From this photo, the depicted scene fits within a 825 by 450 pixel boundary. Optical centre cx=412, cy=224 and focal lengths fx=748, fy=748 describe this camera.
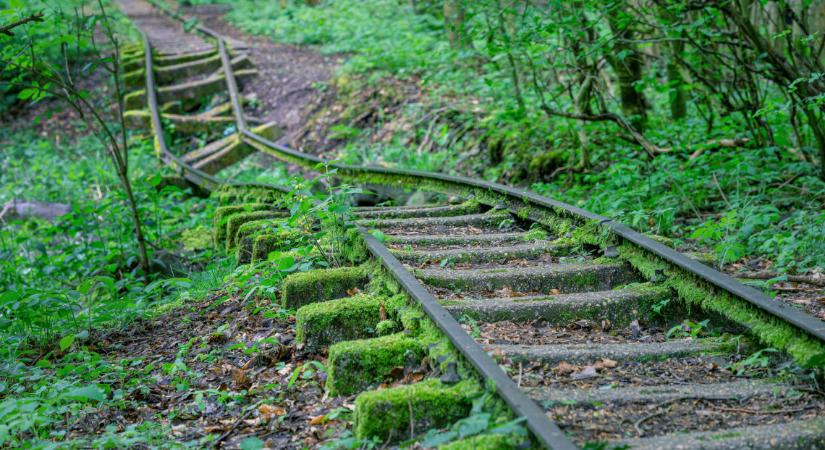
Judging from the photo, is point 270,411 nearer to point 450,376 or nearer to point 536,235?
point 450,376

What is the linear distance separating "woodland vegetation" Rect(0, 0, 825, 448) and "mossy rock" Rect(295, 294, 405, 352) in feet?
0.79

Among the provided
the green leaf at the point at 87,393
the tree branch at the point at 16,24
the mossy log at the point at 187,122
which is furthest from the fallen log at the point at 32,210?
the green leaf at the point at 87,393

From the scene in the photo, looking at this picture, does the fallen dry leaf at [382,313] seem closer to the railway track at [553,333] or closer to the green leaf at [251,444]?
the railway track at [553,333]

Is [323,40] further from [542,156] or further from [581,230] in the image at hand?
[581,230]

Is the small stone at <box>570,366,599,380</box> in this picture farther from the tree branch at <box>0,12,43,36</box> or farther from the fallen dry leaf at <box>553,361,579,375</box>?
the tree branch at <box>0,12,43,36</box>

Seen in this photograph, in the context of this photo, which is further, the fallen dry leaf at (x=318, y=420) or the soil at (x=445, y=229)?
the soil at (x=445, y=229)

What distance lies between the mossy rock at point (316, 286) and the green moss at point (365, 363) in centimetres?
105

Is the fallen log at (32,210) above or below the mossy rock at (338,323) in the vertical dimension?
below

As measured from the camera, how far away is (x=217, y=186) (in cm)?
929

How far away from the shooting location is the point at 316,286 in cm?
427

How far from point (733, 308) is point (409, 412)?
5.62ft

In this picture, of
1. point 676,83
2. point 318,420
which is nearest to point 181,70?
point 676,83

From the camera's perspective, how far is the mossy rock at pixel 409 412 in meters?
2.75

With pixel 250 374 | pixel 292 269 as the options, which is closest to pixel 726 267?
pixel 292 269
